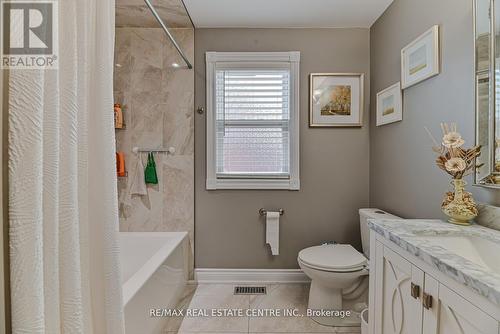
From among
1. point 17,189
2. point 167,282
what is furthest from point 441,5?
point 167,282

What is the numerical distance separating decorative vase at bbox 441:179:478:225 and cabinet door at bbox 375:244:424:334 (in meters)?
0.38

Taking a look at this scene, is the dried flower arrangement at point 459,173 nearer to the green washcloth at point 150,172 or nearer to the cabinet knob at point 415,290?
the cabinet knob at point 415,290

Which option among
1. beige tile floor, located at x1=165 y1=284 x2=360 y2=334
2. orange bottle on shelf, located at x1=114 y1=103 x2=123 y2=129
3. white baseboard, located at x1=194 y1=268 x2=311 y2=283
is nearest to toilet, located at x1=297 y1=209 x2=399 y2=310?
beige tile floor, located at x1=165 y1=284 x2=360 y2=334

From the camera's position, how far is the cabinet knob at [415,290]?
93cm

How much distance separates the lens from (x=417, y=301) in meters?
0.93

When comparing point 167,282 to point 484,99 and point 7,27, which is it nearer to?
point 7,27

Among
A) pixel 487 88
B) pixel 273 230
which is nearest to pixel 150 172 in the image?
pixel 273 230

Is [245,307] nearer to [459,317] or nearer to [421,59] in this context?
[459,317]

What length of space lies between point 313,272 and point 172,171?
145 cm

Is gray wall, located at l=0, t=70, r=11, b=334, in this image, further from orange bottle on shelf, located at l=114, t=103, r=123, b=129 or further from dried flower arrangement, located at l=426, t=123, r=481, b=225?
orange bottle on shelf, located at l=114, t=103, r=123, b=129

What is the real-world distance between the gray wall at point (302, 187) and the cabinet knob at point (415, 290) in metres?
1.49

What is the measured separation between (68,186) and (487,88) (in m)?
1.65

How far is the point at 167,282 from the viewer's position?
1826mm

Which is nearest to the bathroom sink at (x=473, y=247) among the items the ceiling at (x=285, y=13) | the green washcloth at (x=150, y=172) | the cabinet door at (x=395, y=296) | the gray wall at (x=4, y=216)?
the cabinet door at (x=395, y=296)
